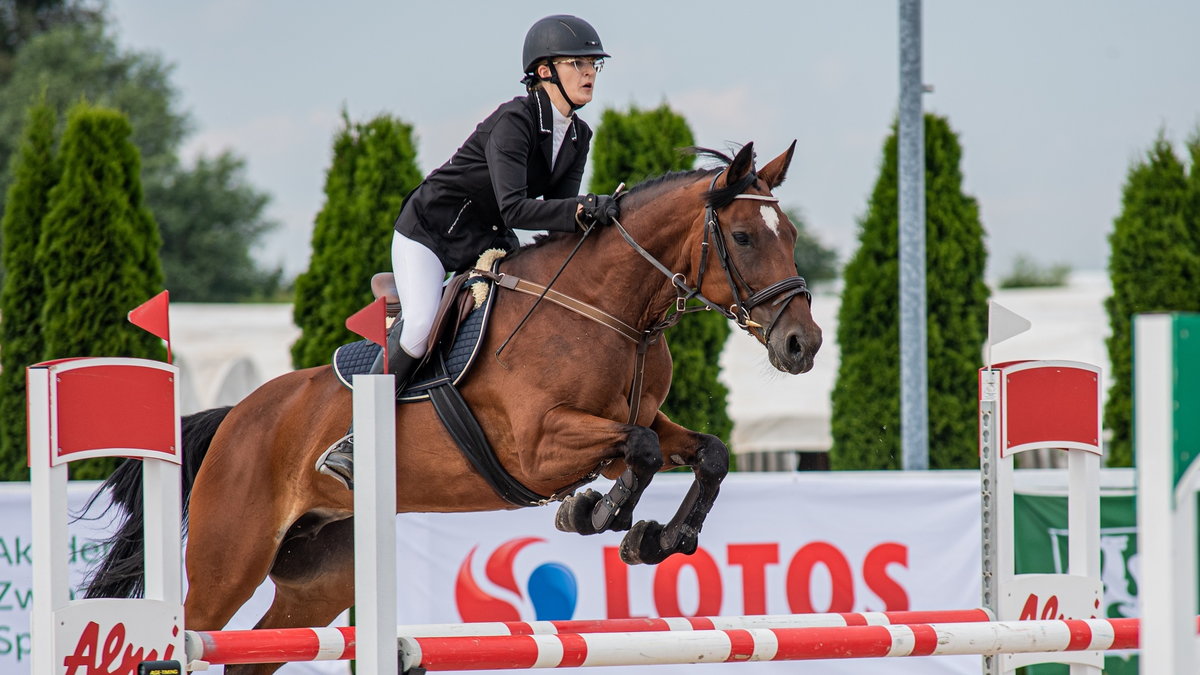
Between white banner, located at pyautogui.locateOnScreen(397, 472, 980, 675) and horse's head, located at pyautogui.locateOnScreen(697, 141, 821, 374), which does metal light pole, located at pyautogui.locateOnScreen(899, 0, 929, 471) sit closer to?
white banner, located at pyautogui.locateOnScreen(397, 472, 980, 675)

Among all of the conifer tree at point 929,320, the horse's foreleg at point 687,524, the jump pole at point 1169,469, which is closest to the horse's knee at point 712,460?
the horse's foreleg at point 687,524

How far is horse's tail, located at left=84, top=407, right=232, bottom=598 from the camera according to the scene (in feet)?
13.1

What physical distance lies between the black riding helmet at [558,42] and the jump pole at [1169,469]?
2.07 metres

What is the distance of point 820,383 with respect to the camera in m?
10.1

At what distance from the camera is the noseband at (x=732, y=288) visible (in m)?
3.23

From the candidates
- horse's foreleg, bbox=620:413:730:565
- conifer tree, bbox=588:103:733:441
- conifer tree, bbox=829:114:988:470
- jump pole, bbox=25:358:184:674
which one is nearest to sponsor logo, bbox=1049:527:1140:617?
conifer tree, bbox=829:114:988:470

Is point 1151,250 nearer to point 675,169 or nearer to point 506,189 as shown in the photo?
point 675,169

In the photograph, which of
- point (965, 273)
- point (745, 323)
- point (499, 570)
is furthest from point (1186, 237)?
point (745, 323)

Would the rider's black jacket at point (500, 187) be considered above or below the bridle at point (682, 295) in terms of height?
above

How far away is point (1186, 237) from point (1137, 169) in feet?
1.66

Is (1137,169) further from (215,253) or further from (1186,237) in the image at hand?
(215,253)

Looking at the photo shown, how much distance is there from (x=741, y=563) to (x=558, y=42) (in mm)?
2764

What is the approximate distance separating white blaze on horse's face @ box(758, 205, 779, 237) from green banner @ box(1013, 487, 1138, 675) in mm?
2548

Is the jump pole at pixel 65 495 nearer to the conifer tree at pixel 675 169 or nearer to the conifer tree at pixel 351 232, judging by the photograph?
the conifer tree at pixel 351 232
